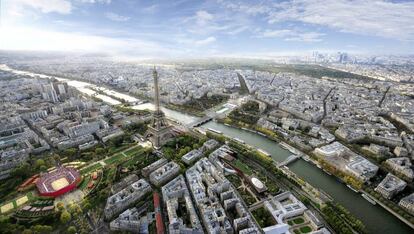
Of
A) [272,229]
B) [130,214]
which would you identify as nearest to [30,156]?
[130,214]

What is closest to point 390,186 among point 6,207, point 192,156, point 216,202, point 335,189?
point 335,189

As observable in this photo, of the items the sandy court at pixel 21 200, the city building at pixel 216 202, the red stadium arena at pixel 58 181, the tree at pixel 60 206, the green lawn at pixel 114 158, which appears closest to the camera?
the city building at pixel 216 202

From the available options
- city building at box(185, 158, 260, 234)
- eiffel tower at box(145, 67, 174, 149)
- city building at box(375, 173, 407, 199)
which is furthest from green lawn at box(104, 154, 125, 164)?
city building at box(375, 173, 407, 199)

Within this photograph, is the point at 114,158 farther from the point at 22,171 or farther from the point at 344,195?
the point at 344,195

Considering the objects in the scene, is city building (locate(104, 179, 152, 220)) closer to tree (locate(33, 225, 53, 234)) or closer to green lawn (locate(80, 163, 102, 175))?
tree (locate(33, 225, 53, 234))

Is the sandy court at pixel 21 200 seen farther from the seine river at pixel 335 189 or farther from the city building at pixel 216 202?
the seine river at pixel 335 189

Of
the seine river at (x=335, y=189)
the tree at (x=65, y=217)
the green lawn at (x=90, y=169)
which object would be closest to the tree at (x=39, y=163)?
the green lawn at (x=90, y=169)

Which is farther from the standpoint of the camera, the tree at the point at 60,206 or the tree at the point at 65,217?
the tree at the point at 60,206

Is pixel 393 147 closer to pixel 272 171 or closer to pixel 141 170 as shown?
pixel 272 171
